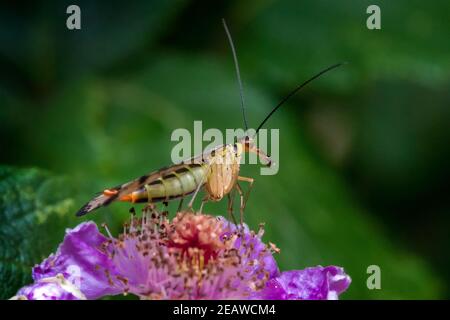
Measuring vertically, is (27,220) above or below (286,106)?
below

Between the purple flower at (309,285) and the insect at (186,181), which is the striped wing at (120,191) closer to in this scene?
the insect at (186,181)

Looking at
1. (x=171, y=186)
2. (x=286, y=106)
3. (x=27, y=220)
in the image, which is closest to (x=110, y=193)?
(x=171, y=186)

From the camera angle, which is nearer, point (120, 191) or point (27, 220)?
point (120, 191)

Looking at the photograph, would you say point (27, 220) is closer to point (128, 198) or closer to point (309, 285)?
point (128, 198)

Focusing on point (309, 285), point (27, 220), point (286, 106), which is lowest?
point (309, 285)

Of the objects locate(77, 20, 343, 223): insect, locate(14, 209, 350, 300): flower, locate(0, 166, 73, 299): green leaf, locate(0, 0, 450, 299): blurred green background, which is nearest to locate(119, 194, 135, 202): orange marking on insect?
locate(77, 20, 343, 223): insect

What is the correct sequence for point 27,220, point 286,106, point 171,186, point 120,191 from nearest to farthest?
point 120,191, point 171,186, point 27,220, point 286,106
